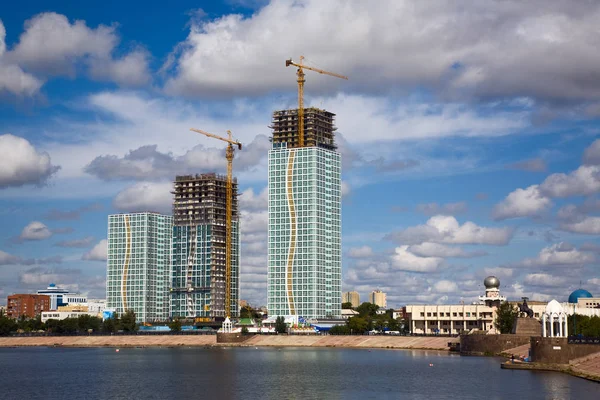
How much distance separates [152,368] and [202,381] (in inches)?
1596

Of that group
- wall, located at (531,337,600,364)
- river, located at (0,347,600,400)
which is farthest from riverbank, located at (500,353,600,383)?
river, located at (0,347,600,400)

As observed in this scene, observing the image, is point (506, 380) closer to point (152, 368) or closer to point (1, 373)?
point (152, 368)

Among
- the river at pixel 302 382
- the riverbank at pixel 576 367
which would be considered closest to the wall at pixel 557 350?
the riverbank at pixel 576 367

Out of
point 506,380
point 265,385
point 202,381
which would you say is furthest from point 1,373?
point 506,380

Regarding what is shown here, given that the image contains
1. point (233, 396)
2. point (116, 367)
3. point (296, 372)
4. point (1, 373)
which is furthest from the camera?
point (116, 367)

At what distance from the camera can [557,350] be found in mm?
159125

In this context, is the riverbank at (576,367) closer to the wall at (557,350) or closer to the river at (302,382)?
the wall at (557,350)

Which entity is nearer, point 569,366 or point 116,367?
point 569,366

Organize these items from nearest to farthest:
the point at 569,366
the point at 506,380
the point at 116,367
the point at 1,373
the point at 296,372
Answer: the point at 506,380
the point at 569,366
the point at 296,372
the point at 1,373
the point at 116,367

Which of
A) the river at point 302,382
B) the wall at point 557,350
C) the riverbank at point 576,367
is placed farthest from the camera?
the wall at point 557,350

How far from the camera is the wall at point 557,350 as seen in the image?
15675cm

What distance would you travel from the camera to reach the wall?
514ft

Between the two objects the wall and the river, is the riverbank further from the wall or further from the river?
the river

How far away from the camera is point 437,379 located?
502ft
